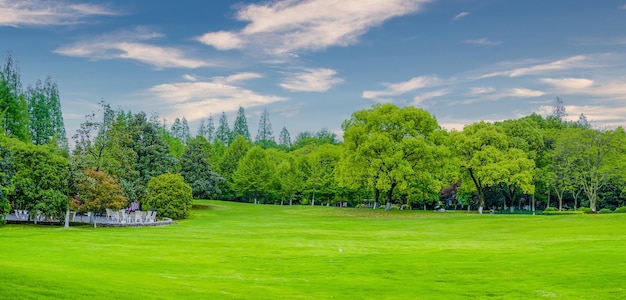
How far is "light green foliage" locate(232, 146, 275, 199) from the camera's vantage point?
92.6 meters

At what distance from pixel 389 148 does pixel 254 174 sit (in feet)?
120

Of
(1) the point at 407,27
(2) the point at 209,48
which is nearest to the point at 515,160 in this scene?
(1) the point at 407,27

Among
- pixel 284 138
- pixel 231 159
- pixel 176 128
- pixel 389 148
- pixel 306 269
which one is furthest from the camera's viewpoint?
pixel 284 138

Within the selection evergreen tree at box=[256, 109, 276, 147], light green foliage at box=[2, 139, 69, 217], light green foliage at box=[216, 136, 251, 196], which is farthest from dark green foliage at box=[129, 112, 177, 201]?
evergreen tree at box=[256, 109, 276, 147]

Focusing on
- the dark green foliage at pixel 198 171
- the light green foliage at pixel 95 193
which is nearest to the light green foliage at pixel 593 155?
the dark green foliage at pixel 198 171

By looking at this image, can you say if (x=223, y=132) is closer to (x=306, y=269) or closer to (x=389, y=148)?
(x=389, y=148)

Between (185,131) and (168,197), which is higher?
(185,131)

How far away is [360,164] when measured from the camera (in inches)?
2557

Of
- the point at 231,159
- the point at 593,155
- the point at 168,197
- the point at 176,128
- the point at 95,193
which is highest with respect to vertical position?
the point at 176,128

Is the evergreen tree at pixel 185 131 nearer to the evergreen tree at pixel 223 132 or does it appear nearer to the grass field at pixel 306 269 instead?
the evergreen tree at pixel 223 132

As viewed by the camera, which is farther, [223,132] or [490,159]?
[223,132]

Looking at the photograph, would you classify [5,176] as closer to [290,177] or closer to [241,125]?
[290,177]

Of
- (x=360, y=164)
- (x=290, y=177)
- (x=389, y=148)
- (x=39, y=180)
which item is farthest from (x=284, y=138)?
(x=39, y=180)

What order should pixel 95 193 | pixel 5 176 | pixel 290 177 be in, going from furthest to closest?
1. pixel 290 177
2. pixel 95 193
3. pixel 5 176
